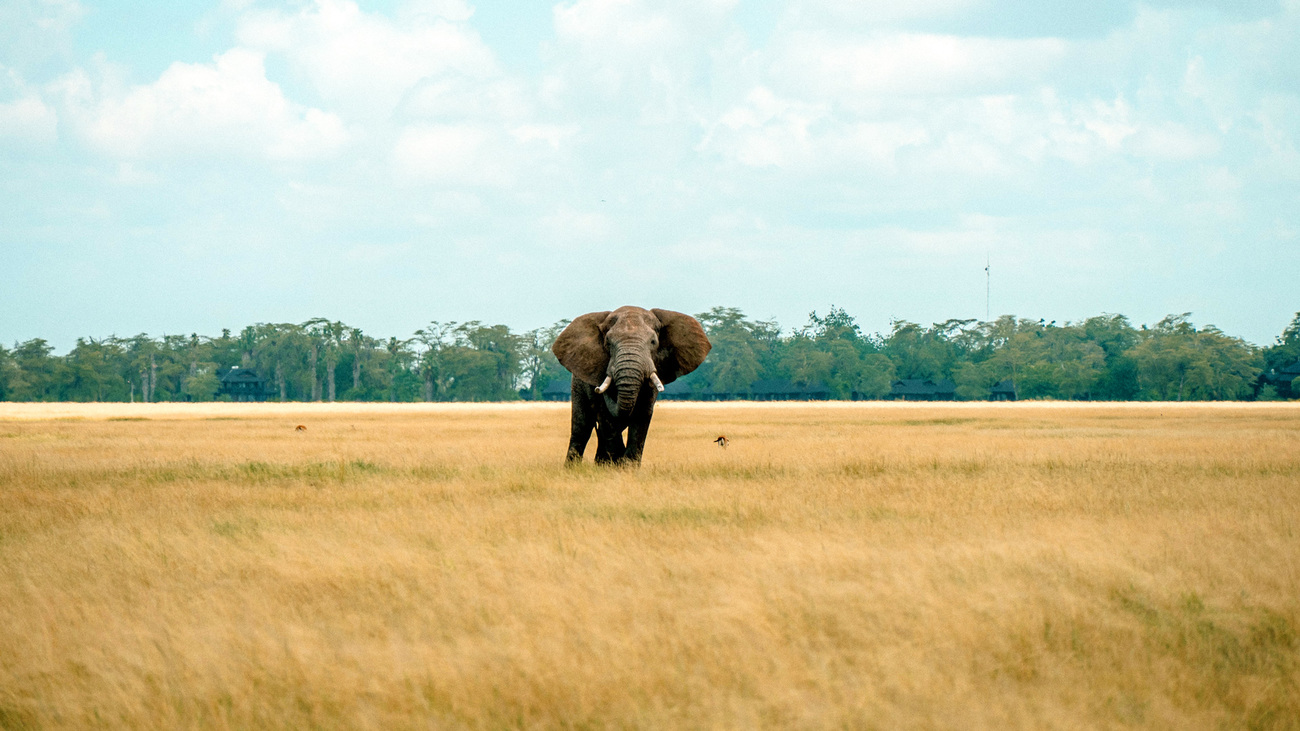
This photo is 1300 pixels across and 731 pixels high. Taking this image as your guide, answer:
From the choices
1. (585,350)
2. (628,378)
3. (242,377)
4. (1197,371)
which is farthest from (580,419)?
(242,377)

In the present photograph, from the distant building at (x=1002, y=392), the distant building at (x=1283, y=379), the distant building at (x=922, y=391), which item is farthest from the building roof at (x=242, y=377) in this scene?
the distant building at (x=1283, y=379)

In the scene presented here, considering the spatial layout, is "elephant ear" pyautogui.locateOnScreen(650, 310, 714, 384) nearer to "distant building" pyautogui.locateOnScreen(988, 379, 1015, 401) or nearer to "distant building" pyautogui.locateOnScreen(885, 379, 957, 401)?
"distant building" pyautogui.locateOnScreen(885, 379, 957, 401)

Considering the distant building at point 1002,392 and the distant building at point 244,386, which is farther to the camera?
the distant building at point 244,386

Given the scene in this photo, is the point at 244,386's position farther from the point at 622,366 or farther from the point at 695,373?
the point at 622,366

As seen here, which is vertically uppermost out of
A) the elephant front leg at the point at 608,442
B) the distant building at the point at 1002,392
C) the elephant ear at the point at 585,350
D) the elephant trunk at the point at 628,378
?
the elephant ear at the point at 585,350

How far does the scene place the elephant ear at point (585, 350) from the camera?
16.0m

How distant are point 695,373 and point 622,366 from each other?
149687 millimetres

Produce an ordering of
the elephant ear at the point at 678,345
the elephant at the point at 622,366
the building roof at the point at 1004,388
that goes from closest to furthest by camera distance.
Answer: the elephant at the point at 622,366
the elephant ear at the point at 678,345
the building roof at the point at 1004,388

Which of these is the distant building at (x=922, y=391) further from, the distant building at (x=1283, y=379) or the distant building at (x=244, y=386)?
the distant building at (x=244, y=386)

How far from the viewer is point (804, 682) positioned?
5312mm

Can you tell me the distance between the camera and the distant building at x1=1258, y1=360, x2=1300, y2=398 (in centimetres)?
13071

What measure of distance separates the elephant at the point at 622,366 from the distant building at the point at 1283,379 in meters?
137

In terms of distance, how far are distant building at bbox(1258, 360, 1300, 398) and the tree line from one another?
38 centimetres

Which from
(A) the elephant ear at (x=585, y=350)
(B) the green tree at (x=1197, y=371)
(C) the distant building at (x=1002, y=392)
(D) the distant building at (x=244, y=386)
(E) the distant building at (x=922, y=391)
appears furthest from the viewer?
(D) the distant building at (x=244, y=386)
